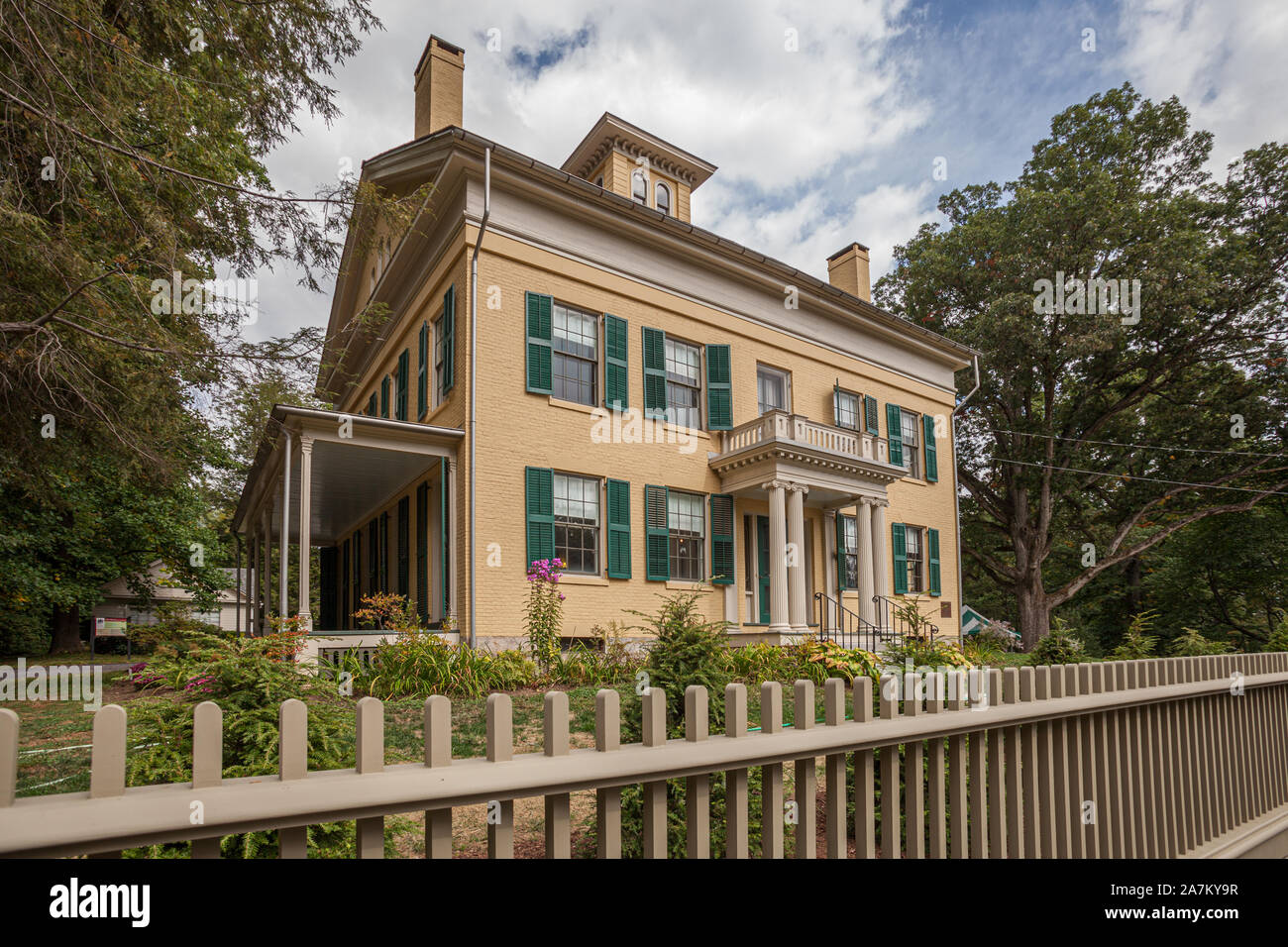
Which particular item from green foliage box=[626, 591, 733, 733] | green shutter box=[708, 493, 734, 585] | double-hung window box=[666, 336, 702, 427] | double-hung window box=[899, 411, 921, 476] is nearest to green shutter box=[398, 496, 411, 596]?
double-hung window box=[666, 336, 702, 427]

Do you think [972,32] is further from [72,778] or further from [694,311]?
[72,778]

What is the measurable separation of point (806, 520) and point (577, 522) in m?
6.12

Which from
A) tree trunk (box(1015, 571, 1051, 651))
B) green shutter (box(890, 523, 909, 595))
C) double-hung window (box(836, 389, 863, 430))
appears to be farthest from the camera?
tree trunk (box(1015, 571, 1051, 651))

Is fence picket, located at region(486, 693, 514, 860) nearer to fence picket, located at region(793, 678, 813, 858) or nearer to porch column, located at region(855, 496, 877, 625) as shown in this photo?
fence picket, located at region(793, 678, 813, 858)

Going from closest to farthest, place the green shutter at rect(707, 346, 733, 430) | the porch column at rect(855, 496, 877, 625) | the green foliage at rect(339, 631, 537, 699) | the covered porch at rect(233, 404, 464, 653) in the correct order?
the green foliage at rect(339, 631, 537, 699) → the covered porch at rect(233, 404, 464, 653) → the green shutter at rect(707, 346, 733, 430) → the porch column at rect(855, 496, 877, 625)

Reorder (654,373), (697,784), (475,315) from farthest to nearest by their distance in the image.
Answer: (654,373), (475,315), (697,784)

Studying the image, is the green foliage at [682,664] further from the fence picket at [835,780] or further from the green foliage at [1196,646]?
the green foliage at [1196,646]

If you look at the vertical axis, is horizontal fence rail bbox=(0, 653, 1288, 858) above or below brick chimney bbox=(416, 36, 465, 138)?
below

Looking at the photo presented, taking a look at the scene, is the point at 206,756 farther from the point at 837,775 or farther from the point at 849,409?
the point at 849,409

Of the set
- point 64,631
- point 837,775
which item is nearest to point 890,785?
point 837,775

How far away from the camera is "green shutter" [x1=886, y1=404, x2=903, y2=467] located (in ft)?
65.0

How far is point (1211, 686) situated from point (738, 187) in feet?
65.4

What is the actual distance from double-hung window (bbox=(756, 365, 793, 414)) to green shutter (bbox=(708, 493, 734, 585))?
8.38 feet

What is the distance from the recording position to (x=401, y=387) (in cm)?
1703
